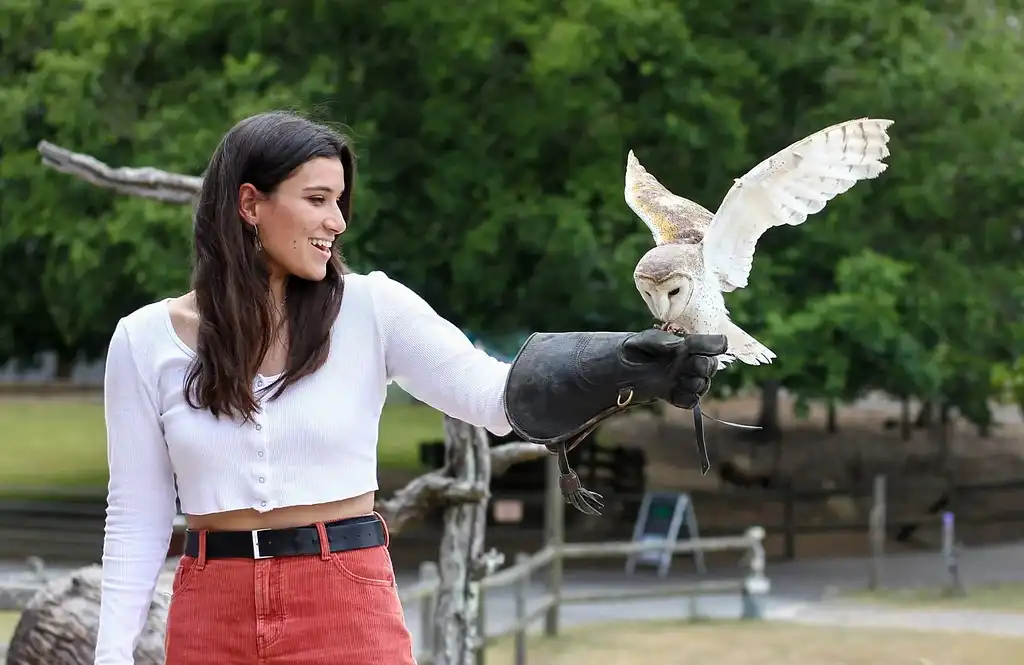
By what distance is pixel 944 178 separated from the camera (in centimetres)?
959

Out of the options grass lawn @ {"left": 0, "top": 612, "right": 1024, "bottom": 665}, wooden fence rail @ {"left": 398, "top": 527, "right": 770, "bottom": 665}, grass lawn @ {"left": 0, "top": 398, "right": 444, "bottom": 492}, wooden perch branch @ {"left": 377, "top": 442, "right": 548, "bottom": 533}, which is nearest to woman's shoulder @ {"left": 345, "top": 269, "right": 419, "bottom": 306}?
wooden perch branch @ {"left": 377, "top": 442, "right": 548, "bottom": 533}

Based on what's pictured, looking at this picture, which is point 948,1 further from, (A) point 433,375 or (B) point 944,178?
(A) point 433,375

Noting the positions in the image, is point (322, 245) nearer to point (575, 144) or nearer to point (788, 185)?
point (788, 185)

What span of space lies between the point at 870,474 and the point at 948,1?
290 inches

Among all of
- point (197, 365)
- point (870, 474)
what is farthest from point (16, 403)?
point (197, 365)

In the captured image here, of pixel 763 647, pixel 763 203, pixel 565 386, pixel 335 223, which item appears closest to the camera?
pixel 565 386

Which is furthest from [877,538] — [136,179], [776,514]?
[136,179]

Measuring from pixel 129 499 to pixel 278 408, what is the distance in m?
0.24

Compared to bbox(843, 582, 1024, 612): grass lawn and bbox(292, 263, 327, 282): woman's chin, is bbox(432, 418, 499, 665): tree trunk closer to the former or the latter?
bbox(292, 263, 327, 282): woman's chin

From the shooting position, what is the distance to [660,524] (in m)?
11.6

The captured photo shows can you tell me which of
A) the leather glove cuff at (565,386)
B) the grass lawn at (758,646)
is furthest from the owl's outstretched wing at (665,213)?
the grass lawn at (758,646)

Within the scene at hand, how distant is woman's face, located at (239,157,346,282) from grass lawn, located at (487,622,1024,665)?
646 centimetres

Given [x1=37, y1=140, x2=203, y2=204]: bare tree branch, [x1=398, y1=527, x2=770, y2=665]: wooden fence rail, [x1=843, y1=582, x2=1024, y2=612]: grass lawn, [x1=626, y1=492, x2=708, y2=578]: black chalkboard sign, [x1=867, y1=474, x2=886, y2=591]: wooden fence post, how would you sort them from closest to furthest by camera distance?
[x1=37, y1=140, x2=203, y2=204]: bare tree branch
[x1=398, y1=527, x2=770, y2=665]: wooden fence rail
[x1=843, y1=582, x2=1024, y2=612]: grass lawn
[x1=867, y1=474, x2=886, y2=591]: wooden fence post
[x1=626, y1=492, x2=708, y2=578]: black chalkboard sign

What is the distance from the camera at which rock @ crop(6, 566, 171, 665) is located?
3307mm
